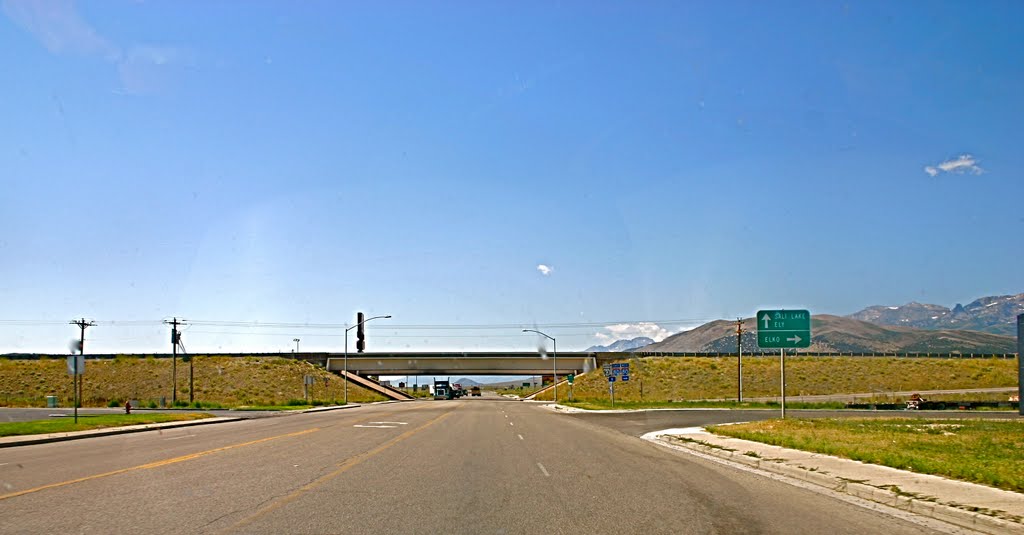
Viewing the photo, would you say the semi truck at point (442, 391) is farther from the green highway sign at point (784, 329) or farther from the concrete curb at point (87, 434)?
the green highway sign at point (784, 329)

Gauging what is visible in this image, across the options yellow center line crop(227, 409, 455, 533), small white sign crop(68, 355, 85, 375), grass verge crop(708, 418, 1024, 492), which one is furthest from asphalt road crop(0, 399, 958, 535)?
small white sign crop(68, 355, 85, 375)

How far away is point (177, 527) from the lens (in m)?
10.1

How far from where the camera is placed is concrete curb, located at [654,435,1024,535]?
10555 mm

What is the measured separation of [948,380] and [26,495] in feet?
371

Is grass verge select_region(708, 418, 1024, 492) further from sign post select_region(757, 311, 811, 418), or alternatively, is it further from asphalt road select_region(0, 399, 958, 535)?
sign post select_region(757, 311, 811, 418)

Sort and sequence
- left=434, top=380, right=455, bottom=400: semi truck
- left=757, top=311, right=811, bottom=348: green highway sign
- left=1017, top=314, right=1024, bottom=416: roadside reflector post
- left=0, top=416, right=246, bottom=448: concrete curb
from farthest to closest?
left=434, top=380, right=455, bottom=400: semi truck, left=1017, top=314, right=1024, bottom=416: roadside reflector post, left=757, top=311, right=811, bottom=348: green highway sign, left=0, top=416, right=246, bottom=448: concrete curb

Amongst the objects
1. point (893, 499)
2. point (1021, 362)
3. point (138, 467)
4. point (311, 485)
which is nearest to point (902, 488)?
point (893, 499)

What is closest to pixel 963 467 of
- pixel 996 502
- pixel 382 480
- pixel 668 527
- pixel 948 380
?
pixel 996 502

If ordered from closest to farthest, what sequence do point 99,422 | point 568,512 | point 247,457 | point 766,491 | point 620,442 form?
point 568,512, point 766,491, point 247,457, point 620,442, point 99,422

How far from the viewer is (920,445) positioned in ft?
68.4

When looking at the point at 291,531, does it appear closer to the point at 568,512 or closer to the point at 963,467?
the point at 568,512

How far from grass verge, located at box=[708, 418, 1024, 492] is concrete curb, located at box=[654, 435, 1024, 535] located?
1.98m

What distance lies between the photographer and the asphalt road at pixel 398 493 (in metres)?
10.5

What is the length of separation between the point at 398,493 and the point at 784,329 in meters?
24.2
